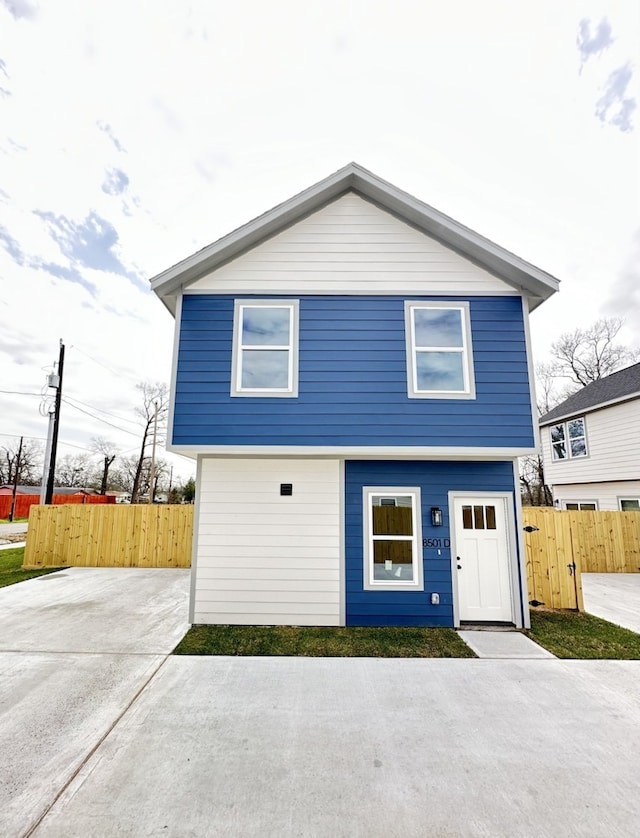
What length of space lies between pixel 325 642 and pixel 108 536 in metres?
8.76

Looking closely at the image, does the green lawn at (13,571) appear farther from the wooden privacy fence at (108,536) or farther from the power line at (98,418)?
the power line at (98,418)

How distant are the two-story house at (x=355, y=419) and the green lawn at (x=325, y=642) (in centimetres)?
24

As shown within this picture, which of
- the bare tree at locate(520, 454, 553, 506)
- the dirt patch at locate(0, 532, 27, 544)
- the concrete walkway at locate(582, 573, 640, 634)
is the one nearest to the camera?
the concrete walkway at locate(582, 573, 640, 634)

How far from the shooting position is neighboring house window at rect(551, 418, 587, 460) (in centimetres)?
1461

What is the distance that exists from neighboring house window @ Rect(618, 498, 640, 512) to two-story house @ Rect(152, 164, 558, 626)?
881cm

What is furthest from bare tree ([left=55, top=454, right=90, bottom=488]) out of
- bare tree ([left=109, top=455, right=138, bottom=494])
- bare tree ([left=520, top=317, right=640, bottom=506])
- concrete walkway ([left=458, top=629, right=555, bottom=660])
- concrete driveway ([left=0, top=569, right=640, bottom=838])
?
concrete walkway ([left=458, top=629, right=555, bottom=660])

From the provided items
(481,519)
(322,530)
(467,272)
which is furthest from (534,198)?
(322,530)

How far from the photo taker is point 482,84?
9.50 m

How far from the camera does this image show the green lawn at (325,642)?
526 cm

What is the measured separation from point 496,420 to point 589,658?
352 centimetres

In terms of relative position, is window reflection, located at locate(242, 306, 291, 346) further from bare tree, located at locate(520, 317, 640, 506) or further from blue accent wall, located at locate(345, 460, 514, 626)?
bare tree, located at locate(520, 317, 640, 506)

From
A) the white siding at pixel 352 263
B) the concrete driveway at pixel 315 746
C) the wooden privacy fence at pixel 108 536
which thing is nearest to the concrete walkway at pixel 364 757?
the concrete driveway at pixel 315 746

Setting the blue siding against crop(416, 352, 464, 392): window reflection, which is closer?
the blue siding

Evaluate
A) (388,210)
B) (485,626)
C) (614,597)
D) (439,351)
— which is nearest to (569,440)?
(614,597)
